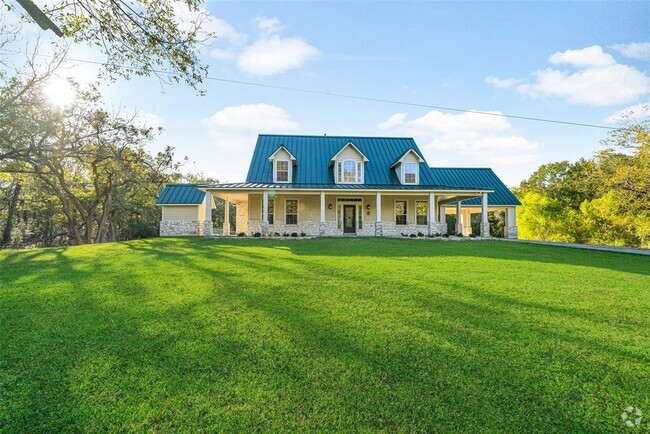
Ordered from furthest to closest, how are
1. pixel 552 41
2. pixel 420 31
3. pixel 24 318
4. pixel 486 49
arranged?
pixel 552 41, pixel 486 49, pixel 420 31, pixel 24 318

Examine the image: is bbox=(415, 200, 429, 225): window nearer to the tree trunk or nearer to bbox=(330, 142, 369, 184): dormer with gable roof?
bbox=(330, 142, 369, 184): dormer with gable roof

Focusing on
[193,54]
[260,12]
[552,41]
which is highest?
[552,41]

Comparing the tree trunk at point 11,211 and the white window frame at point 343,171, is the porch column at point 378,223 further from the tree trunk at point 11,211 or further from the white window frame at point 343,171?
the tree trunk at point 11,211

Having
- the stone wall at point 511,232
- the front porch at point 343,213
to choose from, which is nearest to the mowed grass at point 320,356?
the front porch at point 343,213

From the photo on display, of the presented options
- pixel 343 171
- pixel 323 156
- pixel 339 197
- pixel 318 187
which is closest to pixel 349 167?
pixel 343 171

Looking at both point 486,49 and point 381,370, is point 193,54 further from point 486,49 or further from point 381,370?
point 486,49

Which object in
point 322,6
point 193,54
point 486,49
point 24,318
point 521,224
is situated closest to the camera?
point 24,318

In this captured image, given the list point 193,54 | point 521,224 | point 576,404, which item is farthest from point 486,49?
point 521,224

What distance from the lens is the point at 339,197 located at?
20375mm

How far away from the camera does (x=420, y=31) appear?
12.5 metres

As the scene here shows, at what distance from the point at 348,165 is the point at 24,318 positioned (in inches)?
685

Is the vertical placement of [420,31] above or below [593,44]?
below

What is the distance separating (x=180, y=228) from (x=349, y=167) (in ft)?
40.4

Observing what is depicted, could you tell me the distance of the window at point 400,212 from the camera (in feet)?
67.9
